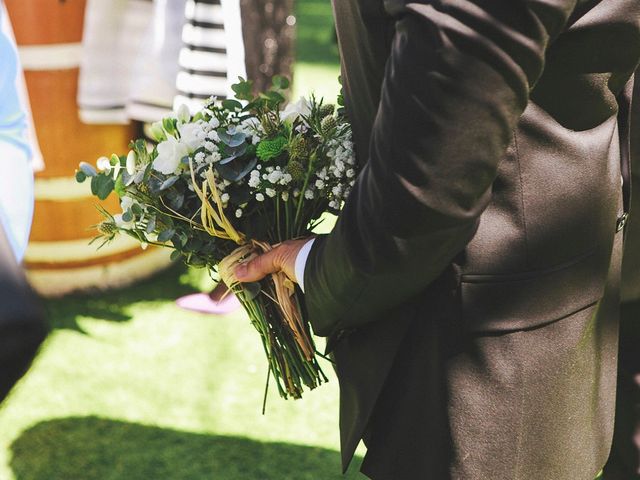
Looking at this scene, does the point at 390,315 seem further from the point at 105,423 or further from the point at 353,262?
the point at 105,423

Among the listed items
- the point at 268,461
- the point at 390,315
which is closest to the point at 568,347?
the point at 390,315

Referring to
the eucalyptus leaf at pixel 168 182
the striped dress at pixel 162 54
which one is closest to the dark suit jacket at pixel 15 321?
the eucalyptus leaf at pixel 168 182

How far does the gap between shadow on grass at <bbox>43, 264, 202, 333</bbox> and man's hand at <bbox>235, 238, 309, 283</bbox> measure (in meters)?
2.33

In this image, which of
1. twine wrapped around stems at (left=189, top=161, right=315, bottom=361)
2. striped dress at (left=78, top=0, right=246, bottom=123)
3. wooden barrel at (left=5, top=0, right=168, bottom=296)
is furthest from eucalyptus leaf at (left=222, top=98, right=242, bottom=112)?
wooden barrel at (left=5, top=0, right=168, bottom=296)

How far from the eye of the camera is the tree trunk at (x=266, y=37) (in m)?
4.33

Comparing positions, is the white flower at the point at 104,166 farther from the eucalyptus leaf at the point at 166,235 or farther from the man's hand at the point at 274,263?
the man's hand at the point at 274,263

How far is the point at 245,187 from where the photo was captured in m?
1.55

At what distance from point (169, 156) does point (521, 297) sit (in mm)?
722

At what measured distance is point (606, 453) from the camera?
1679 mm

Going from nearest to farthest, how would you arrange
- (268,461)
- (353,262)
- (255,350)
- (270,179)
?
(353,262), (270,179), (268,461), (255,350)

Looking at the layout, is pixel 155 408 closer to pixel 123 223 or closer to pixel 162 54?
pixel 162 54

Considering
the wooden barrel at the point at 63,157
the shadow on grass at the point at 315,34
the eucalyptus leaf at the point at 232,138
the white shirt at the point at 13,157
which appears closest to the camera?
the eucalyptus leaf at the point at 232,138

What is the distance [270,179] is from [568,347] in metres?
0.64

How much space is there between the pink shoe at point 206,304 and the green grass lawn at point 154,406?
0.05 m
